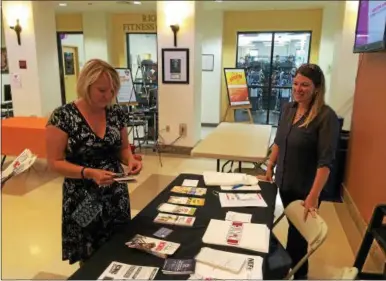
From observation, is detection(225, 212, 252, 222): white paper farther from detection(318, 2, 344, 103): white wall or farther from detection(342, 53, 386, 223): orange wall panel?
detection(318, 2, 344, 103): white wall

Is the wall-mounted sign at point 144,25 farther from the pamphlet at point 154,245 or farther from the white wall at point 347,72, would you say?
the pamphlet at point 154,245

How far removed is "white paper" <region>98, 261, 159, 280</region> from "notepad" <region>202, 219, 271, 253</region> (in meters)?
0.29

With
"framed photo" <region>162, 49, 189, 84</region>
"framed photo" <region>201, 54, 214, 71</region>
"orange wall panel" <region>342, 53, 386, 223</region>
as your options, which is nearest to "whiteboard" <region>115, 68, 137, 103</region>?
"framed photo" <region>162, 49, 189, 84</region>

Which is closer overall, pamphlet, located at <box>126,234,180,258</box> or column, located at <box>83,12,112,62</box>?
pamphlet, located at <box>126,234,180,258</box>

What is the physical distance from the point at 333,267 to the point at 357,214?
895mm

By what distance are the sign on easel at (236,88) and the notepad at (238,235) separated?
5817 millimetres

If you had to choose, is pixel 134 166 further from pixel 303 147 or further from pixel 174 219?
pixel 303 147

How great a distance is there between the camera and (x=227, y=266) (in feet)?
3.87

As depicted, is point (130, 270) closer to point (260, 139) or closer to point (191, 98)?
point (260, 139)

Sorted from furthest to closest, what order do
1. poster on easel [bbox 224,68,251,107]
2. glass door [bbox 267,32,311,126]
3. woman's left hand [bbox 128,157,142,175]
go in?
1. glass door [bbox 267,32,311,126]
2. poster on easel [bbox 224,68,251,107]
3. woman's left hand [bbox 128,157,142,175]

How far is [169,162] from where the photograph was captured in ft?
17.0

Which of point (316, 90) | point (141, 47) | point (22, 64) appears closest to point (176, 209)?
point (316, 90)

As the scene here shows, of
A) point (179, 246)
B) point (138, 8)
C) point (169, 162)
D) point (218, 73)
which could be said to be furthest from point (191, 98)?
point (179, 246)

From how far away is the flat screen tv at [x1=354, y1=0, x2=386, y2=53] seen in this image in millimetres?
2504
